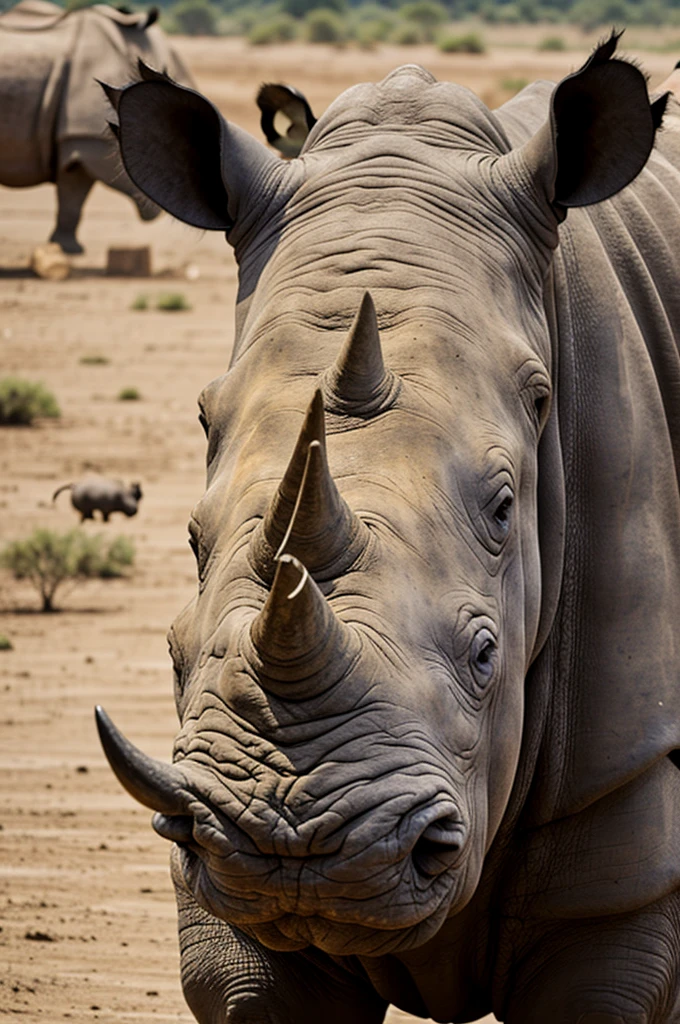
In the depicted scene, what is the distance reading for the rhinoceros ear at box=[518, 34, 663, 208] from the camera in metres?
3.82

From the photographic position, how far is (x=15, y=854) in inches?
262

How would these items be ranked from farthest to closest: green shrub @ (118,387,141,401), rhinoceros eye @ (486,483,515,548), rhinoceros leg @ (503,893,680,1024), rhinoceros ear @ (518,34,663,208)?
green shrub @ (118,387,141,401), rhinoceros leg @ (503,893,680,1024), rhinoceros ear @ (518,34,663,208), rhinoceros eye @ (486,483,515,548)

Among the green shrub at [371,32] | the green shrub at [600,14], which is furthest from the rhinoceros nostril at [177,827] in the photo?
the green shrub at [600,14]

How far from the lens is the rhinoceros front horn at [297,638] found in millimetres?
2795

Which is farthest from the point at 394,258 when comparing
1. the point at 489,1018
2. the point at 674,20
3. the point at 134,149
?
the point at 674,20

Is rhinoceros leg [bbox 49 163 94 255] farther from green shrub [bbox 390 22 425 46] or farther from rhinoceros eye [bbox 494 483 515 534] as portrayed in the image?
green shrub [bbox 390 22 425 46]

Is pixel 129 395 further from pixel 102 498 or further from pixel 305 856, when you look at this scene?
pixel 305 856

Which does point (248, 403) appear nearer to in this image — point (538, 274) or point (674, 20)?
point (538, 274)

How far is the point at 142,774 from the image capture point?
2.92 metres

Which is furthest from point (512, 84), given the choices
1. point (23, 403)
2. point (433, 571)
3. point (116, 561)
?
point (433, 571)

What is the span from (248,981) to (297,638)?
4.50ft

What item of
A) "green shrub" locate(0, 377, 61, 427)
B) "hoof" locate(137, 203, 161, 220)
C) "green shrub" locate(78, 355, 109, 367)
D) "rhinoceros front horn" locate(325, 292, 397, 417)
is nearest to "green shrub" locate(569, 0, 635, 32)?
"green shrub" locate(78, 355, 109, 367)

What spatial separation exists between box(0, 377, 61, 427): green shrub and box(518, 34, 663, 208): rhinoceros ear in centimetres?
1130

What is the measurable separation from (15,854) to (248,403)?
11.7ft
